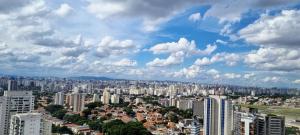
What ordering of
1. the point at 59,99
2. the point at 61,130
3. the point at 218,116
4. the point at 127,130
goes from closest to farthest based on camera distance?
the point at 218,116
the point at 127,130
the point at 61,130
the point at 59,99

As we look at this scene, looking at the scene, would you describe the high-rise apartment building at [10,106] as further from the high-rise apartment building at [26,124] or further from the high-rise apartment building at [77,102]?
the high-rise apartment building at [77,102]

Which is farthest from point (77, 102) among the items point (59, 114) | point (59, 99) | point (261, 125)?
point (261, 125)

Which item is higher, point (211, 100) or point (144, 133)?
point (211, 100)

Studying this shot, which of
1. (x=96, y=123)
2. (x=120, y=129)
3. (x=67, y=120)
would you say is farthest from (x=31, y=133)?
(x=67, y=120)

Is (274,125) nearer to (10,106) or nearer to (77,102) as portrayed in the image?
(10,106)

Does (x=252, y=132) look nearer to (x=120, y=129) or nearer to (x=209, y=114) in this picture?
(x=209, y=114)

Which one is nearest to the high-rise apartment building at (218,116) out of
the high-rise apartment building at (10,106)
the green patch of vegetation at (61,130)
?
the high-rise apartment building at (10,106)
